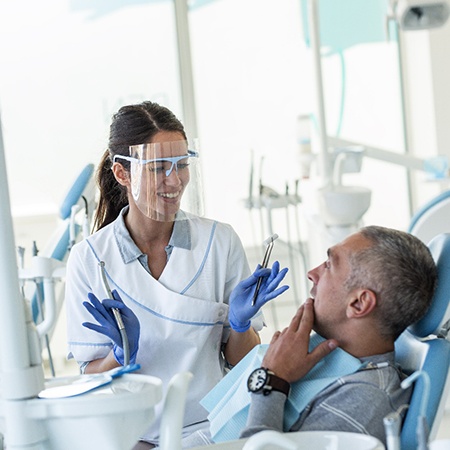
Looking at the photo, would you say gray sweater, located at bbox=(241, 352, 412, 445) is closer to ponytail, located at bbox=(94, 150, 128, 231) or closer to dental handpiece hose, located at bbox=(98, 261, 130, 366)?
dental handpiece hose, located at bbox=(98, 261, 130, 366)

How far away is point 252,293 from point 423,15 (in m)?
1.92

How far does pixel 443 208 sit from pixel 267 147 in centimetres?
288

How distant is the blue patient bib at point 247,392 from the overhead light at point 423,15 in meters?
1.95

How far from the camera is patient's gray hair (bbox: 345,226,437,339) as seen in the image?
1676mm

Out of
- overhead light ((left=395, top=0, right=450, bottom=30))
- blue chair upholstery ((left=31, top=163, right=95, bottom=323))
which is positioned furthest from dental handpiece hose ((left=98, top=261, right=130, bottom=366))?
overhead light ((left=395, top=0, right=450, bottom=30))

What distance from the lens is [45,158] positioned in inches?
209

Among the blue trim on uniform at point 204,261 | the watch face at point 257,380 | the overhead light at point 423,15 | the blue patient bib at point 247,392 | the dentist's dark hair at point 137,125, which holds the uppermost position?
the overhead light at point 423,15

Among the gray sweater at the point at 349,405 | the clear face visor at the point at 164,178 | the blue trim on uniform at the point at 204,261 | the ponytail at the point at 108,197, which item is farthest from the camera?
the ponytail at the point at 108,197

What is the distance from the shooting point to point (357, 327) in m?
1.71

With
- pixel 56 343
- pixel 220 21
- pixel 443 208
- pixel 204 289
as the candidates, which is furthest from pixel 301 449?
pixel 220 21

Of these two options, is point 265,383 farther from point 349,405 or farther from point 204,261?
point 204,261

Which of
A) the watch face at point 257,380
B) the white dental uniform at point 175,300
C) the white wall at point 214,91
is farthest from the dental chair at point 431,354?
the white wall at point 214,91

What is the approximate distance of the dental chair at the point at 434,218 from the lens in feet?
8.95

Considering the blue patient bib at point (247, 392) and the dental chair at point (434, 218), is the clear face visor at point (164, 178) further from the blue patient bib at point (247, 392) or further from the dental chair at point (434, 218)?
the dental chair at point (434, 218)
